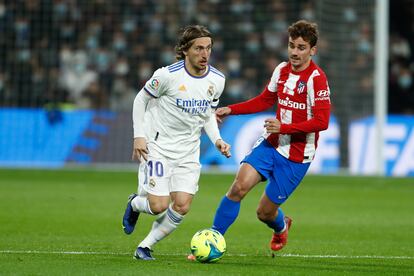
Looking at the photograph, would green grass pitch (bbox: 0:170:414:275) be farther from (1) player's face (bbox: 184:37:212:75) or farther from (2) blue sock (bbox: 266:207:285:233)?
(1) player's face (bbox: 184:37:212:75)

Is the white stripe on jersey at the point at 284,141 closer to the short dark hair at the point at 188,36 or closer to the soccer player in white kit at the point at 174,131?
the soccer player in white kit at the point at 174,131

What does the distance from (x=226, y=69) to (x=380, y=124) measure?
19.9 ft

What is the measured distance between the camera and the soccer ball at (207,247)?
8.78m

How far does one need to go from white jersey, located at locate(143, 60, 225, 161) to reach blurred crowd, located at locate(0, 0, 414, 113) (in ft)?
52.7

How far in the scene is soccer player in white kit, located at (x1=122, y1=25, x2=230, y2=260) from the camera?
9.09 meters

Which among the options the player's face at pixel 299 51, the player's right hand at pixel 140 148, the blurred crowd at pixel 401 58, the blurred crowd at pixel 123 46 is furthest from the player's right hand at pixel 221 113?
the blurred crowd at pixel 401 58

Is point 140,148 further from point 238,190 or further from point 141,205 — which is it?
point 238,190

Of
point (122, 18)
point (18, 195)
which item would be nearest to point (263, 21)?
point (122, 18)

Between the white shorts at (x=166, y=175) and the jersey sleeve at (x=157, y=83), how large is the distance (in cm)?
58

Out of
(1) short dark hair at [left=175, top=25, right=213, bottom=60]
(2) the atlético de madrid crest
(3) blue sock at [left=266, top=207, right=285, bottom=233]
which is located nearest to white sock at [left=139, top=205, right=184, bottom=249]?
(3) blue sock at [left=266, top=207, right=285, bottom=233]

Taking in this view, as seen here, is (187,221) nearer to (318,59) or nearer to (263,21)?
(318,59)

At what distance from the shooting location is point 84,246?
33.2 ft

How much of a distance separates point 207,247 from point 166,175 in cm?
84

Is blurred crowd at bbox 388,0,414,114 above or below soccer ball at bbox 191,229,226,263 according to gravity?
below
